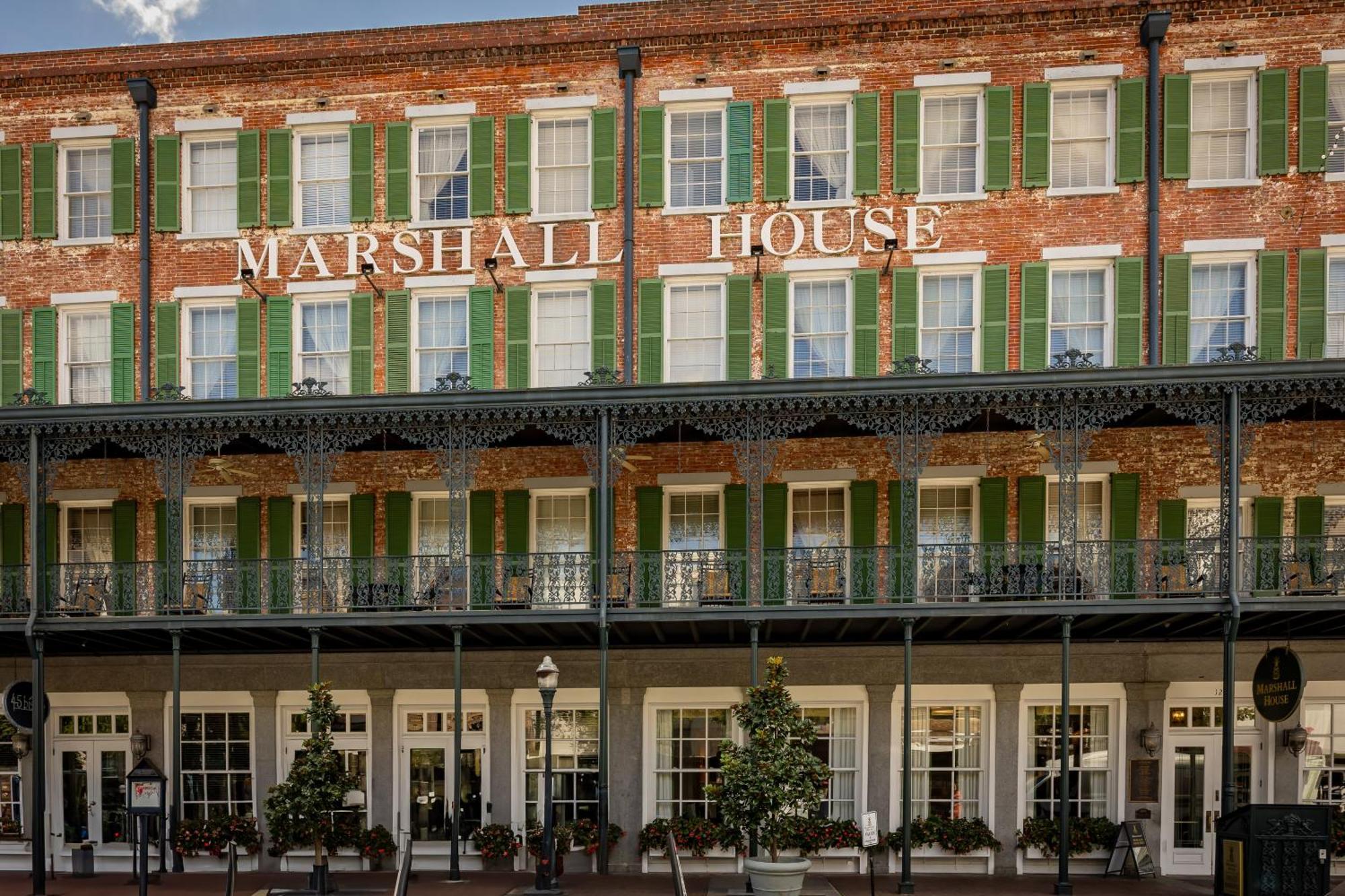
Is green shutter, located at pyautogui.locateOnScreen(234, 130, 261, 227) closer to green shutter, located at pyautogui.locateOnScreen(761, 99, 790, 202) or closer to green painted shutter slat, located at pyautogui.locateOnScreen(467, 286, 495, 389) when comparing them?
green painted shutter slat, located at pyautogui.locateOnScreen(467, 286, 495, 389)

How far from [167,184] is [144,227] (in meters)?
0.87

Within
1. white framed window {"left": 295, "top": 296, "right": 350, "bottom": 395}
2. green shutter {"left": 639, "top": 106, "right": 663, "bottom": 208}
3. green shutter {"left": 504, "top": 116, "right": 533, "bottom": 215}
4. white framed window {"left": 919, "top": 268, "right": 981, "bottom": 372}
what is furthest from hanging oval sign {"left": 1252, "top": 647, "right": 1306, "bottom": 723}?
white framed window {"left": 295, "top": 296, "right": 350, "bottom": 395}

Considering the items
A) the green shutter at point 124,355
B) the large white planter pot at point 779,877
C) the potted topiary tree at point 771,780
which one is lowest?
the large white planter pot at point 779,877

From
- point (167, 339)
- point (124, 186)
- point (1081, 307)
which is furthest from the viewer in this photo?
point (124, 186)


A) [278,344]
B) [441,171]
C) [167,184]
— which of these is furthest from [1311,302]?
[167,184]

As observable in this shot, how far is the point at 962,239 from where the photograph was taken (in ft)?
59.5

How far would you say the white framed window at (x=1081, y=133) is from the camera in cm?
1802

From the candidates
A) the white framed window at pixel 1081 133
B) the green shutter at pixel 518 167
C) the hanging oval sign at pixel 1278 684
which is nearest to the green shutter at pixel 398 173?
the green shutter at pixel 518 167

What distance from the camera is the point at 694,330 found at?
18641mm

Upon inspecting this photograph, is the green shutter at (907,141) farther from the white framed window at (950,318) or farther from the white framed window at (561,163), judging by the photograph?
the white framed window at (561,163)

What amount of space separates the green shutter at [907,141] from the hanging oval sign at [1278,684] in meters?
8.93

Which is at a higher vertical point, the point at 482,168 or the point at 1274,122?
the point at 1274,122

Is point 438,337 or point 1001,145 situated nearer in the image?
point 1001,145

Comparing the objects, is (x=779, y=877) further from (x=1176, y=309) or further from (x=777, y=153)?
(x=777, y=153)
